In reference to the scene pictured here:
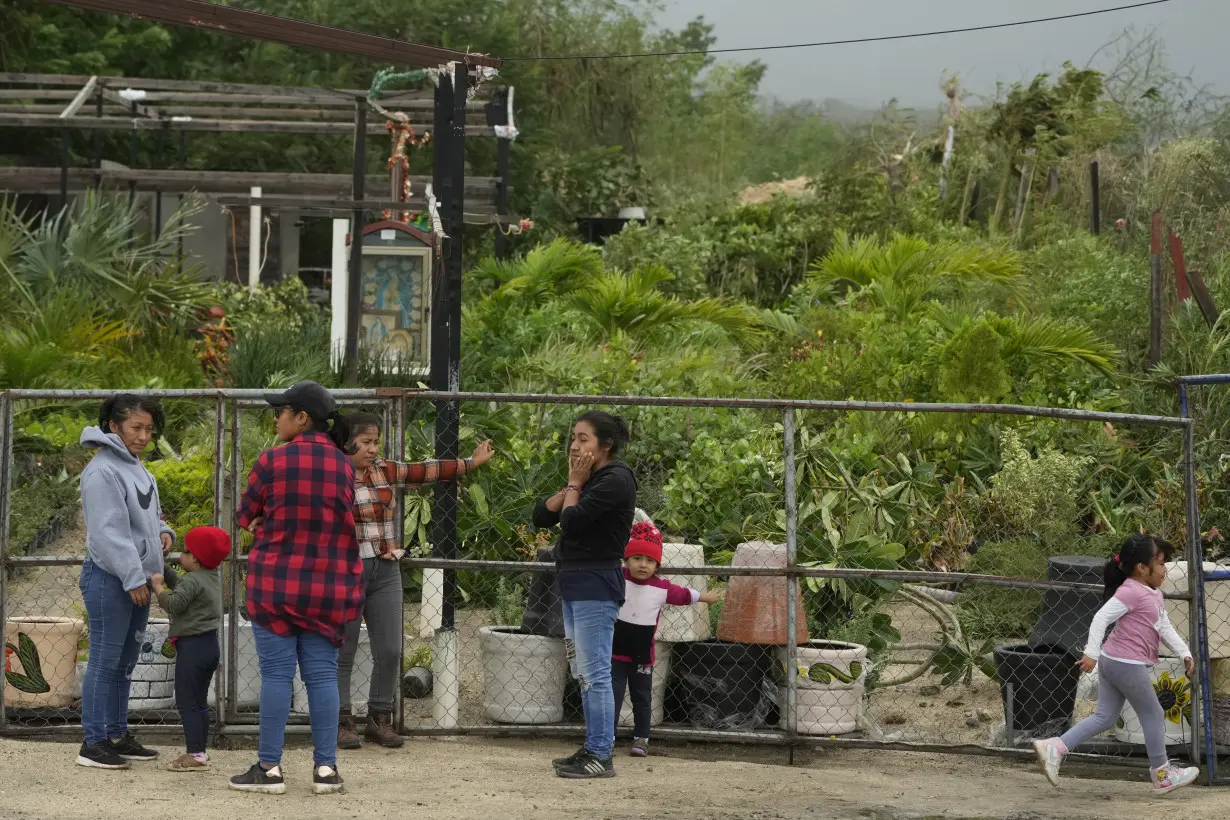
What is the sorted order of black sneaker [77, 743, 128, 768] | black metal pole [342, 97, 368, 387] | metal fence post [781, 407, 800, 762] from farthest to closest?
black metal pole [342, 97, 368, 387], metal fence post [781, 407, 800, 762], black sneaker [77, 743, 128, 768]

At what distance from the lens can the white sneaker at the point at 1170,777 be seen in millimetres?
6601

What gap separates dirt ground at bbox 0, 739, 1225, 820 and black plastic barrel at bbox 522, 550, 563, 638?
0.56 metres

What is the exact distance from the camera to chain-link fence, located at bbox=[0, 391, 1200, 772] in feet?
23.6

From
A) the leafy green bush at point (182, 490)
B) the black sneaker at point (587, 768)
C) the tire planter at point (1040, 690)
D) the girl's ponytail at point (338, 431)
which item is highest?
the girl's ponytail at point (338, 431)

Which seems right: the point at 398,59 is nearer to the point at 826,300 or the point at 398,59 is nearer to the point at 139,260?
the point at 139,260

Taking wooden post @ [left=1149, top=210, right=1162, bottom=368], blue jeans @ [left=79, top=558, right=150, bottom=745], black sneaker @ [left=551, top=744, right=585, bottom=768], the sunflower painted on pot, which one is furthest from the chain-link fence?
Answer: wooden post @ [left=1149, top=210, right=1162, bottom=368]

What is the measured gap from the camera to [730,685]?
747cm

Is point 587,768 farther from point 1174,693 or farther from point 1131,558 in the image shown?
point 1174,693

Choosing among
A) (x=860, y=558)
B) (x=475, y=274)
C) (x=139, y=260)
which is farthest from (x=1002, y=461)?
(x=139, y=260)

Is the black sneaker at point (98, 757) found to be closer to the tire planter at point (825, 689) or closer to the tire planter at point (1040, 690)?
the tire planter at point (825, 689)

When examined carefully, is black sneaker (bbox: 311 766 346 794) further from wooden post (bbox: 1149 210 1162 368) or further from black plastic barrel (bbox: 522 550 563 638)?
wooden post (bbox: 1149 210 1162 368)

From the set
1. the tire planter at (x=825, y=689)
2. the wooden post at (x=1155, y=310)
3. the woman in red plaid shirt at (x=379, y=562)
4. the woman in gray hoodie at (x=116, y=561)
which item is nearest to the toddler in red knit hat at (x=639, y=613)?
the tire planter at (x=825, y=689)

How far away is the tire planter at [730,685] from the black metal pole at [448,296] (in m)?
1.31

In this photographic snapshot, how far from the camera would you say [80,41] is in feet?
94.8
